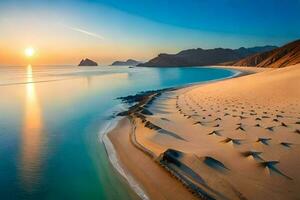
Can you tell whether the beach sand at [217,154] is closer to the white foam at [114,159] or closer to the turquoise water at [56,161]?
the white foam at [114,159]

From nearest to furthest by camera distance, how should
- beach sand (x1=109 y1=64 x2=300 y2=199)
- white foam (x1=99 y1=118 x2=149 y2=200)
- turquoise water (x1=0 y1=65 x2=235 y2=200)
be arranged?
beach sand (x1=109 y1=64 x2=300 y2=199) < white foam (x1=99 y1=118 x2=149 y2=200) < turquoise water (x1=0 y1=65 x2=235 y2=200)

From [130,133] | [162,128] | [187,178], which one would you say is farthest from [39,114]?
[187,178]

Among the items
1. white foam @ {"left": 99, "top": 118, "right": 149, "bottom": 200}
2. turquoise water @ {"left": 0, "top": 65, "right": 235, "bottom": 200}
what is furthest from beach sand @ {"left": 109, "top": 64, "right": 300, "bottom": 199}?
turquoise water @ {"left": 0, "top": 65, "right": 235, "bottom": 200}

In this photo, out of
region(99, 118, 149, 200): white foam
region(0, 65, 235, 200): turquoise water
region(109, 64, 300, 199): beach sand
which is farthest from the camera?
region(0, 65, 235, 200): turquoise water

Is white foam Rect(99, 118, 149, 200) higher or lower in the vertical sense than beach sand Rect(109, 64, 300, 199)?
lower

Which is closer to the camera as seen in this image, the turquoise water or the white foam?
the white foam

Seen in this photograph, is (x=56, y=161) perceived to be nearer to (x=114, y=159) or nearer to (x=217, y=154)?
(x=114, y=159)

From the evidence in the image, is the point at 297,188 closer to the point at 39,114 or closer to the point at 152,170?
the point at 152,170

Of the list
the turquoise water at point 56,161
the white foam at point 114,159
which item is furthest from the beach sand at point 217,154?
the turquoise water at point 56,161

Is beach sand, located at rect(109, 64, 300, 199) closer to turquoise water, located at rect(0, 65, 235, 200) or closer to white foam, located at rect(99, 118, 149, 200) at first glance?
white foam, located at rect(99, 118, 149, 200)
